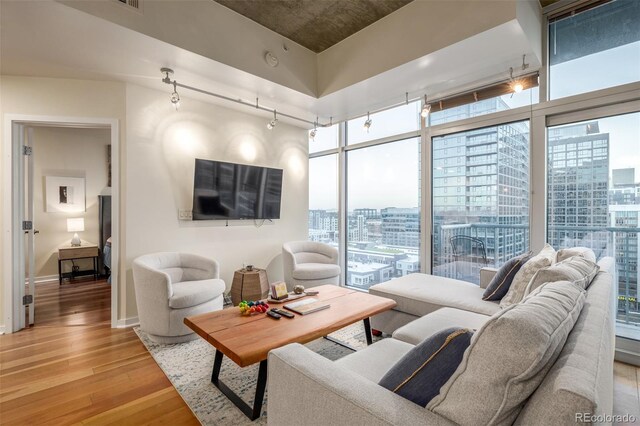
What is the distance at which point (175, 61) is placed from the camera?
280 centimetres

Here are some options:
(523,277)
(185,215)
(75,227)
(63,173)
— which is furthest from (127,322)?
(523,277)

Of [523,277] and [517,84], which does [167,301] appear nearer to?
[523,277]

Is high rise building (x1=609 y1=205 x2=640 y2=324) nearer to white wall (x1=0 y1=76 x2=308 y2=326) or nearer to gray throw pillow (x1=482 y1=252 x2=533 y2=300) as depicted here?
gray throw pillow (x1=482 y1=252 x2=533 y2=300)

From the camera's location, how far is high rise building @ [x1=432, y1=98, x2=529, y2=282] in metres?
3.24

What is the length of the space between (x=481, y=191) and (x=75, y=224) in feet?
20.9

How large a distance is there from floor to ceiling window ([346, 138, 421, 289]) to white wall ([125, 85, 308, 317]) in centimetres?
101

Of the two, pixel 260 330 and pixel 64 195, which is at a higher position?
pixel 64 195

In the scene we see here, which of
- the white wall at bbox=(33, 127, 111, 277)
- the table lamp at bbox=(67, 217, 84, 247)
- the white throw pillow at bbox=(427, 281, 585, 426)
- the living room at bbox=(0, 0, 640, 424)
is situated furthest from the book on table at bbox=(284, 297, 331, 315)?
the white wall at bbox=(33, 127, 111, 277)

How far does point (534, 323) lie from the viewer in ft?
2.71

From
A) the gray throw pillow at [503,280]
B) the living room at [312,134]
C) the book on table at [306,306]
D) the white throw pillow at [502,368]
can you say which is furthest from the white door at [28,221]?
the gray throw pillow at [503,280]

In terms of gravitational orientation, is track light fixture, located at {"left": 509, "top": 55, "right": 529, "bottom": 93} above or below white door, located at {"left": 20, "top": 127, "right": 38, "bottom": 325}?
above

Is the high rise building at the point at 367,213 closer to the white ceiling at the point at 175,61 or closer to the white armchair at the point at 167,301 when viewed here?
the white ceiling at the point at 175,61

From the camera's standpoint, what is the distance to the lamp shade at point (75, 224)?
17.4ft

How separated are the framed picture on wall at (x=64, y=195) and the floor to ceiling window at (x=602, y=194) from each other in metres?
6.98
